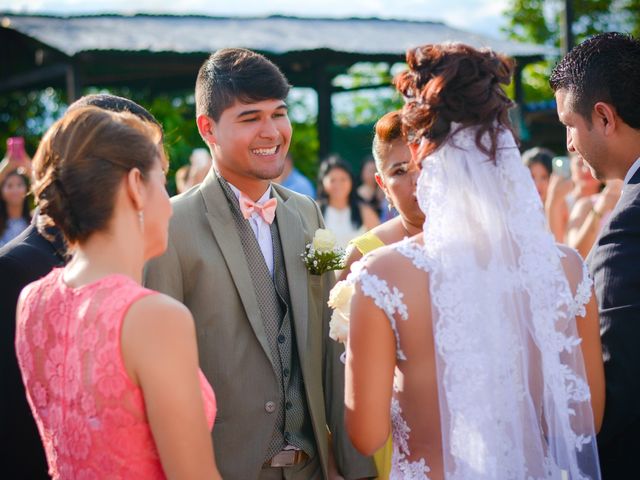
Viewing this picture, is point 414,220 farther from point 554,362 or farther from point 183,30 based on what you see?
point 183,30

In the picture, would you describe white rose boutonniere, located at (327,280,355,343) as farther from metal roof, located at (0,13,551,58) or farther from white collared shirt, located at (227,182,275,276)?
metal roof, located at (0,13,551,58)

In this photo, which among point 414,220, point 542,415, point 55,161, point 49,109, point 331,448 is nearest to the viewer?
point 55,161

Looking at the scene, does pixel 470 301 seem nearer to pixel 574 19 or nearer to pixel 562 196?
pixel 562 196

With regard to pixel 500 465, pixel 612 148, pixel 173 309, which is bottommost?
pixel 500 465

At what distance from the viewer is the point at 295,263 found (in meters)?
3.22

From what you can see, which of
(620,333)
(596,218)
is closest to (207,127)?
(620,333)

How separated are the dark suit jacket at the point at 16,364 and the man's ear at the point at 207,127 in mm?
780

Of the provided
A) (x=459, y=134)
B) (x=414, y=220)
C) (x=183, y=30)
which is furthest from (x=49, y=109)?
(x=459, y=134)

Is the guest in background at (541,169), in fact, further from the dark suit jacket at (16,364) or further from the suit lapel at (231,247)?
the dark suit jacket at (16,364)

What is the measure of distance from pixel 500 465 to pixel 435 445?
0.21 m

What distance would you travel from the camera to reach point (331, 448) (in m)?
3.35

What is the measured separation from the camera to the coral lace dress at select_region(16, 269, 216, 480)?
6.65ft

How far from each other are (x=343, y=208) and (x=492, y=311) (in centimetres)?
711

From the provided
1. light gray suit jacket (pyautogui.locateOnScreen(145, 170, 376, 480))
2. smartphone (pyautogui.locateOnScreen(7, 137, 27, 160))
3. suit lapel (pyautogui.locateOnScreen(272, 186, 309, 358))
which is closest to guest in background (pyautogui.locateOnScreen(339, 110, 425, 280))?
suit lapel (pyautogui.locateOnScreen(272, 186, 309, 358))
